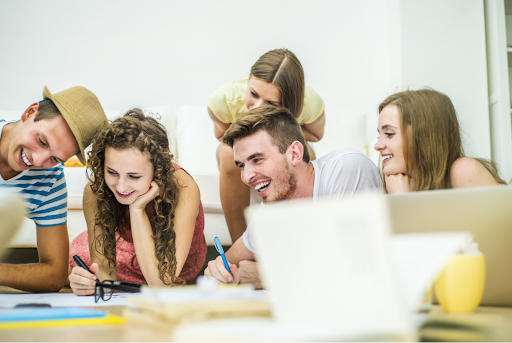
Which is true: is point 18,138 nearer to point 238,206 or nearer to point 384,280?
point 238,206

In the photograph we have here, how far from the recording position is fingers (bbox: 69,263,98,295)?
1002mm

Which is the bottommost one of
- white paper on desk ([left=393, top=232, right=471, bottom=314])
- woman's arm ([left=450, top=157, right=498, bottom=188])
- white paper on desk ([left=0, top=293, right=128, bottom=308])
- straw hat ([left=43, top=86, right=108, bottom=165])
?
white paper on desk ([left=0, top=293, right=128, bottom=308])

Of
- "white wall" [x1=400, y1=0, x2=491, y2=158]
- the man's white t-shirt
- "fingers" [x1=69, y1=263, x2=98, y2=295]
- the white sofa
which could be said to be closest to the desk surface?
"fingers" [x1=69, y1=263, x2=98, y2=295]

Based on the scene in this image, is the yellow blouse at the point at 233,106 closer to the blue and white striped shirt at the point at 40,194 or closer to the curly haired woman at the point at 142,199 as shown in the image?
the curly haired woman at the point at 142,199

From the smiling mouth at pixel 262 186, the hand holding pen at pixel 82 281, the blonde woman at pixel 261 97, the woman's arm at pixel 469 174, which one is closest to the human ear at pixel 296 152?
the smiling mouth at pixel 262 186

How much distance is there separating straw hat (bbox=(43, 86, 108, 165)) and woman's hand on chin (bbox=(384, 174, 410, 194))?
95 cm

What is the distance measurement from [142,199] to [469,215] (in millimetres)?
1048

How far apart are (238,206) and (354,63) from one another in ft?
5.54

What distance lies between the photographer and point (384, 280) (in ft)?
1.07

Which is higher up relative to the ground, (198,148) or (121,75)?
(121,75)

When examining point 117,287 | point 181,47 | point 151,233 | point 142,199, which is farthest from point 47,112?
point 181,47

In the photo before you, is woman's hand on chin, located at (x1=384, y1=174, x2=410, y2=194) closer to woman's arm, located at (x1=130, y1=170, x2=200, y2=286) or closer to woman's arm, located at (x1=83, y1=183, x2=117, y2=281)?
woman's arm, located at (x1=130, y1=170, x2=200, y2=286)

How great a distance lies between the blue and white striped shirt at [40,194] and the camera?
1.36 meters

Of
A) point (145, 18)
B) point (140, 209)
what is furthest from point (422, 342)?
point (145, 18)
